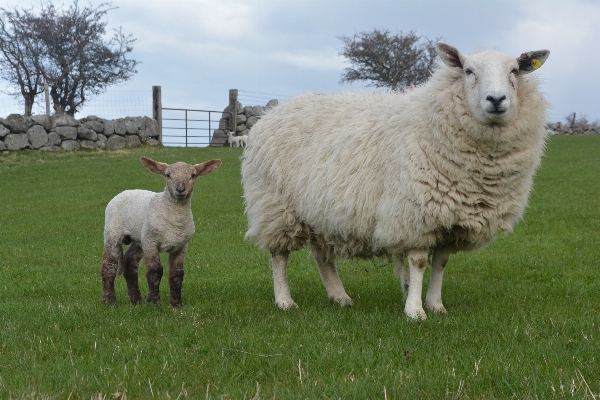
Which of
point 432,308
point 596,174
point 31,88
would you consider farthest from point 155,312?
point 31,88

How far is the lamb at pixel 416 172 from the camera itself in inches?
220

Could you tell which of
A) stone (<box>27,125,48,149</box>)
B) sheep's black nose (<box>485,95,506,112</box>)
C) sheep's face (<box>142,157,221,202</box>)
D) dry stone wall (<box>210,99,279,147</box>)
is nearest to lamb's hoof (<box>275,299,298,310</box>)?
sheep's face (<box>142,157,221,202</box>)

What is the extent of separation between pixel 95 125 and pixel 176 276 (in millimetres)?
23020

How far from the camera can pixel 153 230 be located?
6031mm

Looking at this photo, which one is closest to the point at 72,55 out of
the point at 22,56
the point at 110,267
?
the point at 22,56

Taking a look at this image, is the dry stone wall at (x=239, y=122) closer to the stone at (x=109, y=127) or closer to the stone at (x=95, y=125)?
the stone at (x=109, y=127)

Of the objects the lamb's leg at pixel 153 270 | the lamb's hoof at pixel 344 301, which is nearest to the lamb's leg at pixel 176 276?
the lamb's leg at pixel 153 270

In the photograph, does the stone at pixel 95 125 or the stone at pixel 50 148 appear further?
the stone at pixel 95 125

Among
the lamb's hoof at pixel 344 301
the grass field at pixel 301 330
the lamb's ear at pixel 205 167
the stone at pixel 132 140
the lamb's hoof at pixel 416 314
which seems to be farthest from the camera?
the stone at pixel 132 140

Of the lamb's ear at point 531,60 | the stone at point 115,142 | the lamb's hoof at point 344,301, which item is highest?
the lamb's ear at point 531,60

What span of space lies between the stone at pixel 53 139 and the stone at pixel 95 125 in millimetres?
1433

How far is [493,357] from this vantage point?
13.5 ft

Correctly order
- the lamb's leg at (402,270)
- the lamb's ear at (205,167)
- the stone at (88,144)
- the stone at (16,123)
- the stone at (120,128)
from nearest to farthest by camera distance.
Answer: the lamb's leg at (402,270) → the lamb's ear at (205,167) → the stone at (16,123) → the stone at (88,144) → the stone at (120,128)

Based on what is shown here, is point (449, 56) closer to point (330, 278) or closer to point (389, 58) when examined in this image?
point (330, 278)
